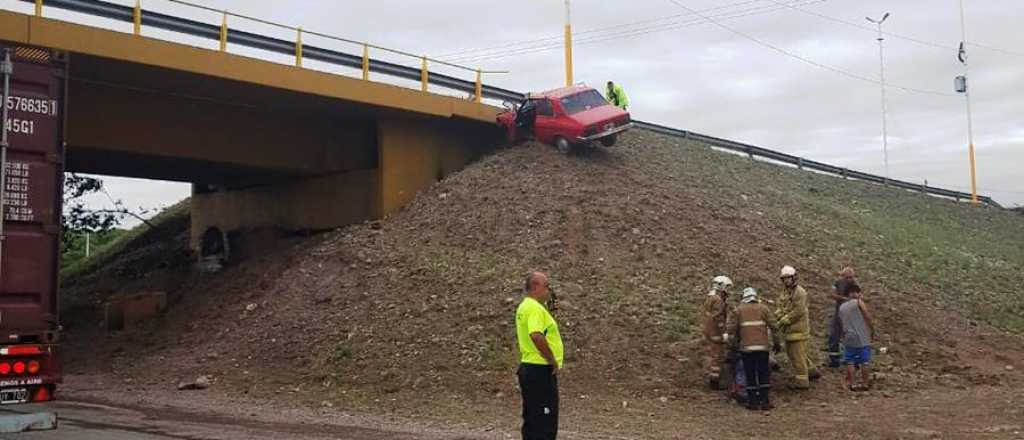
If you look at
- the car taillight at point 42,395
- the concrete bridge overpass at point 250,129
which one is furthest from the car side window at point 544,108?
the car taillight at point 42,395

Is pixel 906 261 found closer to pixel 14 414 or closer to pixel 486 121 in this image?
pixel 486 121

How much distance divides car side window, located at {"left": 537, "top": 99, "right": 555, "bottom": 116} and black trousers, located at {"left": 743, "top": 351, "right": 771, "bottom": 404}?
11.3m

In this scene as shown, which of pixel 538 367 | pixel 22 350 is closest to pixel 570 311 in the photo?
pixel 538 367

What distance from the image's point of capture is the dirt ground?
12641 millimetres

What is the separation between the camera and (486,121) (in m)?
23.4

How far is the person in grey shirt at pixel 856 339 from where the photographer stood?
42.4ft

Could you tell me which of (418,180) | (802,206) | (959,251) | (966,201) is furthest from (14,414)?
(966,201)

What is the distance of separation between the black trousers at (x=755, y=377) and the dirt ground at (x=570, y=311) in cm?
Result: 25

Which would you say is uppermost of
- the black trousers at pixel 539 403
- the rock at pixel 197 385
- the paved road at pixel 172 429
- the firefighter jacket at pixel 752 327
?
the firefighter jacket at pixel 752 327

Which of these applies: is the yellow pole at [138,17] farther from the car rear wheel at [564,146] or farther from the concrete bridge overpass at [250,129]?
the car rear wheel at [564,146]

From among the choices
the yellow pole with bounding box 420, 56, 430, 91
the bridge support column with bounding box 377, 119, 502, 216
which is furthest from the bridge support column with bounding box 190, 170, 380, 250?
the yellow pole with bounding box 420, 56, 430, 91

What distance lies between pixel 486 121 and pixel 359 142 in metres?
3.19

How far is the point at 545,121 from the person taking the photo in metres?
22.8

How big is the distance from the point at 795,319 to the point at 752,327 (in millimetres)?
882
